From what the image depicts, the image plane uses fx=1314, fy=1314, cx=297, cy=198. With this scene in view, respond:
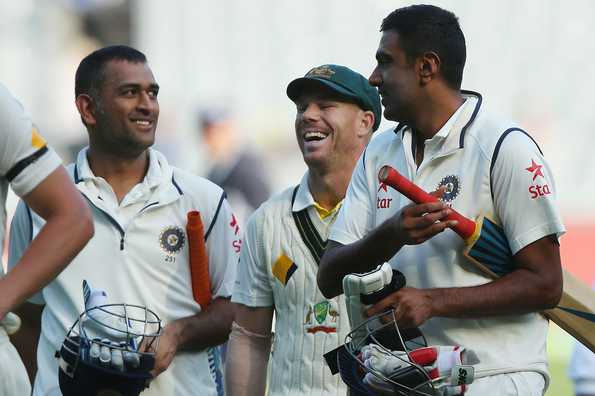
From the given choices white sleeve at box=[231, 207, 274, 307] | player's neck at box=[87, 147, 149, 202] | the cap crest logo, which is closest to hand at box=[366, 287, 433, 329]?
white sleeve at box=[231, 207, 274, 307]

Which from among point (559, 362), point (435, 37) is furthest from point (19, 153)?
point (559, 362)

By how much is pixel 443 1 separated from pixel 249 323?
14092mm

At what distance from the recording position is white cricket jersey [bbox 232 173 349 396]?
16.2 feet

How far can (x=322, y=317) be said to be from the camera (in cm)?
497

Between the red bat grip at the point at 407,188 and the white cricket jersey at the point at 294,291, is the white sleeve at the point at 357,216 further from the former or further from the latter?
the white cricket jersey at the point at 294,291

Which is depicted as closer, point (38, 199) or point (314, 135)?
point (38, 199)

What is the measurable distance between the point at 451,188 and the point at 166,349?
1543 millimetres

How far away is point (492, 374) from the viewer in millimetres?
3807

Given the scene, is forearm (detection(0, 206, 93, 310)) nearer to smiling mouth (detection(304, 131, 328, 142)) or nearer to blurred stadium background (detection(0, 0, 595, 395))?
smiling mouth (detection(304, 131, 328, 142))

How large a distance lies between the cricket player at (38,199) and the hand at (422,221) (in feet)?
2.84

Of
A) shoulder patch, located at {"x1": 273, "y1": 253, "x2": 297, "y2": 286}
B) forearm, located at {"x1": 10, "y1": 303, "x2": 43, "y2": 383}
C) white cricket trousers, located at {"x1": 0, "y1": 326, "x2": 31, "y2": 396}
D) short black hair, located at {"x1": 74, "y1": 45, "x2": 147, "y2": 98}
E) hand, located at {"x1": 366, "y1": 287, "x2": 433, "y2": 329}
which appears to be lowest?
forearm, located at {"x1": 10, "y1": 303, "x2": 43, "y2": 383}

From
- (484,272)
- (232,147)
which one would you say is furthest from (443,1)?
(484,272)

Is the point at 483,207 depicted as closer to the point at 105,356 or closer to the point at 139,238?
the point at 105,356

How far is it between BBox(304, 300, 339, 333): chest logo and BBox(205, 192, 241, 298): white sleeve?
1.43 feet
